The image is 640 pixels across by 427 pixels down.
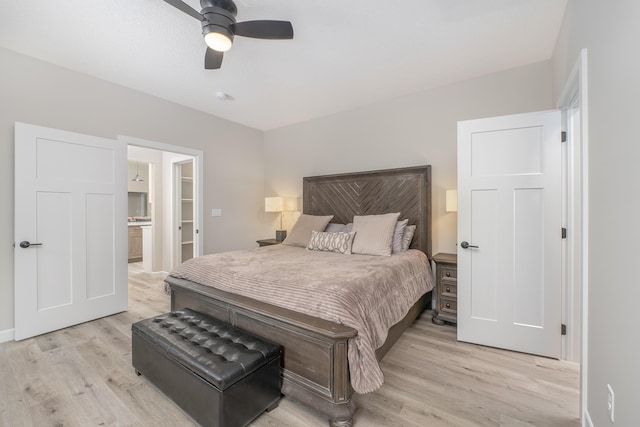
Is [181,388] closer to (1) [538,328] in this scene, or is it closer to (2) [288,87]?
(1) [538,328]

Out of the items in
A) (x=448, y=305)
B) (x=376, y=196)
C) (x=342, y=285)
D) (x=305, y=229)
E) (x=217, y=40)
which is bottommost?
(x=448, y=305)

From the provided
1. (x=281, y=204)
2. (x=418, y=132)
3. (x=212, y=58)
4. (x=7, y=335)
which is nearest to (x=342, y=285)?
(x=212, y=58)

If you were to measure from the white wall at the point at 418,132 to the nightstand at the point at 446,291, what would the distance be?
56 cm

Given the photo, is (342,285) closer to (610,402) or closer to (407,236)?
(610,402)

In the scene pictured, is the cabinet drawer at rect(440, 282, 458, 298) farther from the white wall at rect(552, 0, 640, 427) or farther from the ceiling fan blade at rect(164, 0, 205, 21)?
the ceiling fan blade at rect(164, 0, 205, 21)

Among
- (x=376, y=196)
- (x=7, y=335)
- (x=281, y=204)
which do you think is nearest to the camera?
(x=7, y=335)

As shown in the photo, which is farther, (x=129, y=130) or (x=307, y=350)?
(x=129, y=130)

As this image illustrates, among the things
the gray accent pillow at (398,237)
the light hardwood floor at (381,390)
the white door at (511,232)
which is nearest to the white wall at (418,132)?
the gray accent pillow at (398,237)

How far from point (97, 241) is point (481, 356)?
4.10 m

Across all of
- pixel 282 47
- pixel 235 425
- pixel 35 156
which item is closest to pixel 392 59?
pixel 282 47

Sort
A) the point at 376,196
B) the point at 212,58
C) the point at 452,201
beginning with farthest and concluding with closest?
the point at 376,196, the point at 452,201, the point at 212,58

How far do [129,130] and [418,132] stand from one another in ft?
12.1

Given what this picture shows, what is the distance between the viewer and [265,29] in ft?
6.38

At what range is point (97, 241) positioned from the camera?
10.3ft
